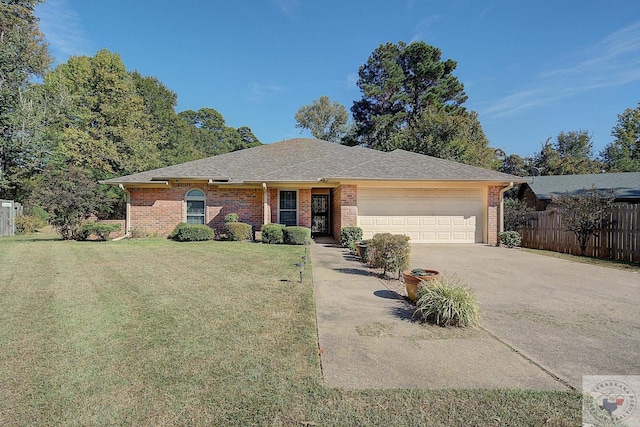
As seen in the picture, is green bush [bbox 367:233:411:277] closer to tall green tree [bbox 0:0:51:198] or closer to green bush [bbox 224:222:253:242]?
green bush [bbox 224:222:253:242]

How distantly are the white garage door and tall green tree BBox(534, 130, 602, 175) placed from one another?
24.7 metres

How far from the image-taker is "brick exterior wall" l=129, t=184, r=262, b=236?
48.3 ft

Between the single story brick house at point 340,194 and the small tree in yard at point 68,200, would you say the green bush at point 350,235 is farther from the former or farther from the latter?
the small tree in yard at point 68,200

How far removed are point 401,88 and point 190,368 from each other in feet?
103

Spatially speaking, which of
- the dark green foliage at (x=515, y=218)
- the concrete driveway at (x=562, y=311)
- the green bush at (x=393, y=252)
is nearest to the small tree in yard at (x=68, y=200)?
the green bush at (x=393, y=252)

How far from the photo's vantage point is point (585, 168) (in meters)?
31.5

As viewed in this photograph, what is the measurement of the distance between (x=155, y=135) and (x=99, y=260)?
25.5m

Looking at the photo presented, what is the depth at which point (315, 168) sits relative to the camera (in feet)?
49.0

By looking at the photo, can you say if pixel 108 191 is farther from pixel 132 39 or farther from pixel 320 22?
pixel 320 22

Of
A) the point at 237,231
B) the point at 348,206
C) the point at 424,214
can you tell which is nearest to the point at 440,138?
the point at 424,214

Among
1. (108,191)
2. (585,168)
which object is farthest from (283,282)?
(585,168)

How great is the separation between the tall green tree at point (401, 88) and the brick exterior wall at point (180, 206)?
1678cm

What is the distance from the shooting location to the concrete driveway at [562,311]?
3.25 metres

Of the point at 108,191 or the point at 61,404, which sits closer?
the point at 61,404
